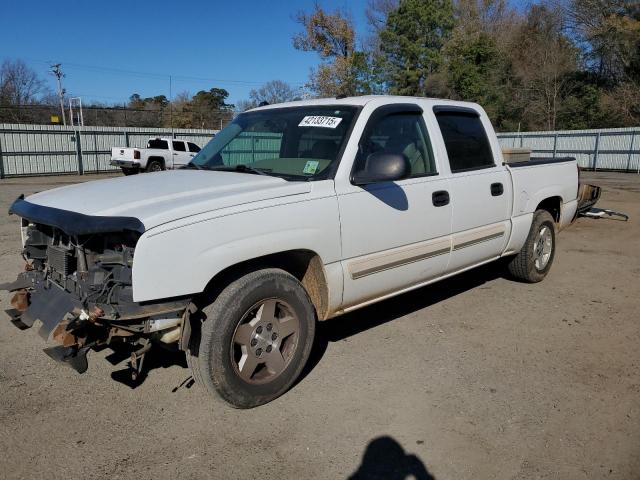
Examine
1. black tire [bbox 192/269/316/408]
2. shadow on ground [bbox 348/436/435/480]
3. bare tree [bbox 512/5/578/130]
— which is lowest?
shadow on ground [bbox 348/436/435/480]

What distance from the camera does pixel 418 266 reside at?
166 inches

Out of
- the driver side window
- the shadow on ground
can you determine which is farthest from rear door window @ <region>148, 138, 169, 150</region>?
the shadow on ground

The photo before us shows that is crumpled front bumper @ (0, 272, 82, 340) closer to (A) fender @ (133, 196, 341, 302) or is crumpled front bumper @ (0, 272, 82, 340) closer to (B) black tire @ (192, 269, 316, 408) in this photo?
(A) fender @ (133, 196, 341, 302)

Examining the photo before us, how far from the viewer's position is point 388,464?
9.34 ft

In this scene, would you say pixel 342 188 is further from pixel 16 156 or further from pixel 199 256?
pixel 16 156

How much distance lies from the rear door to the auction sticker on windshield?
108 cm

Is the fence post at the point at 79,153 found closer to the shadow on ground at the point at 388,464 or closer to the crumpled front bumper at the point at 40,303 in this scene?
the crumpled front bumper at the point at 40,303

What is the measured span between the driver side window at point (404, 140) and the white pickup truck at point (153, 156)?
780 inches

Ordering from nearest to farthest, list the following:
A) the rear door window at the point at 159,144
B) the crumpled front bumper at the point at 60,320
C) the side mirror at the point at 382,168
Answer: the crumpled front bumper at the point at 60,320 < the side mirror at the point at 382,168 < the rear door window at the point at 159,144

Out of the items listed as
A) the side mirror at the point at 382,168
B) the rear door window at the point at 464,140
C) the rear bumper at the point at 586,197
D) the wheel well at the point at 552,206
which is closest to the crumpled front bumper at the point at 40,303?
the side mirror at the point at 382,168

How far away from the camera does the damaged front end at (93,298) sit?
2.87 meters

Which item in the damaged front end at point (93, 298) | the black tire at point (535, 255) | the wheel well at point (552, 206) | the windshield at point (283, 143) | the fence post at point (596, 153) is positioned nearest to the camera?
the damaged front end at point (93, 298)

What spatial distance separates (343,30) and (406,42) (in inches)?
237

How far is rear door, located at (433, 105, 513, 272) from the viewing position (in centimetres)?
453
